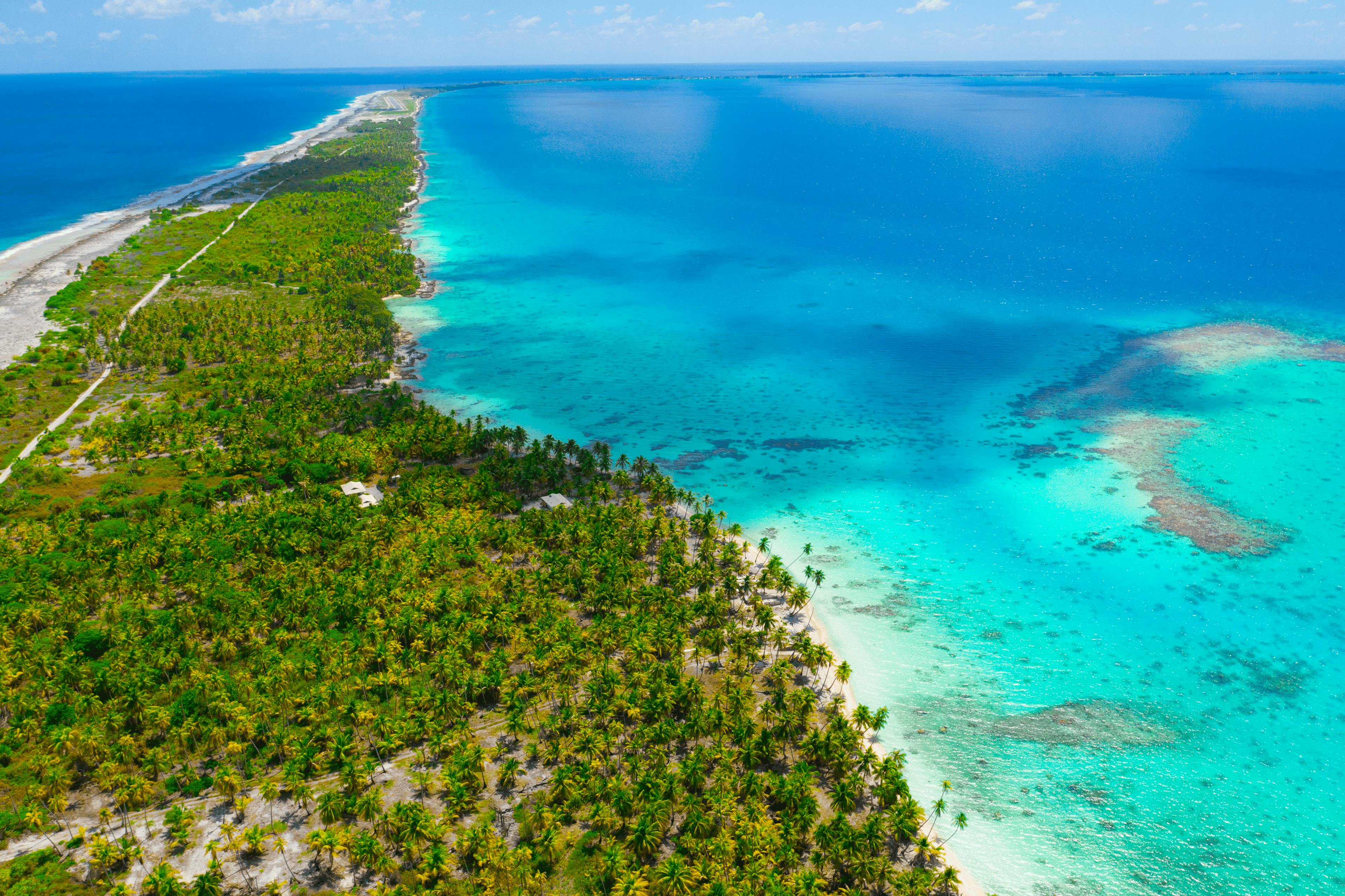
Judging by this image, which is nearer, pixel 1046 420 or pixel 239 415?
pixel 239 415

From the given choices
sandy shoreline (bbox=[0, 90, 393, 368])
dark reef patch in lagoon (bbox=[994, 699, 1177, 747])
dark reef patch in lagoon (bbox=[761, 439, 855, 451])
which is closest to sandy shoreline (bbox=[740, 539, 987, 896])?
dark reef patch in lagoon (bbox=[994, 699, 1177, 747])

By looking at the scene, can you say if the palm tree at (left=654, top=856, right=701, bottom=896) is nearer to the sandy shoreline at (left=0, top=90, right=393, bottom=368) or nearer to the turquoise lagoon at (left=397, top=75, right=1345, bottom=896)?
the turquoise lagoon at (left=397, top=75, right=1345, bottom=896)

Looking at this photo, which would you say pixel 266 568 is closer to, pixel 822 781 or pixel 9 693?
pixel 9 693

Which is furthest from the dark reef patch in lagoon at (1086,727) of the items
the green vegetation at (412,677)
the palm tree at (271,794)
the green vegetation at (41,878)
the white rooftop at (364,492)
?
the white rooftop at (364,492)

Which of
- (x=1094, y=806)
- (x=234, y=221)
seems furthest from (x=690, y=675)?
(x=234, y=221)

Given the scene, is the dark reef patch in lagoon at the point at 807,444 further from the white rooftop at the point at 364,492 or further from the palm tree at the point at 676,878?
the palm tree at the point at 676,878

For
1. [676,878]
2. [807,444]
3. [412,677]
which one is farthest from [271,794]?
[807,444]
